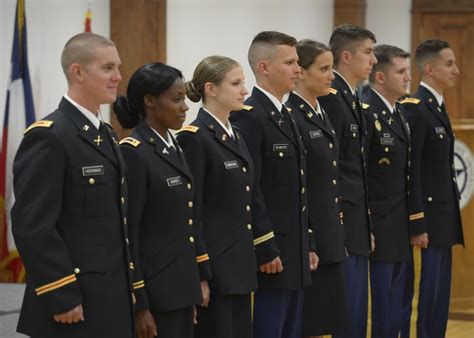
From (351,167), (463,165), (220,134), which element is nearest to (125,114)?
(220,134)

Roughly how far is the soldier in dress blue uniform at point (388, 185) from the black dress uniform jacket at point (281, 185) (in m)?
0.81

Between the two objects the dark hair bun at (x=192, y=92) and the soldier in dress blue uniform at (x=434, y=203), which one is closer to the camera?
the dark hair bun at (x=192, y=92)

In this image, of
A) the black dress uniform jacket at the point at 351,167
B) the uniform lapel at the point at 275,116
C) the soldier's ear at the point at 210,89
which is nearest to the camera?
the soldier's ear at the point at 210,89

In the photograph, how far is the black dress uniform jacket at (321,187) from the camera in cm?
401

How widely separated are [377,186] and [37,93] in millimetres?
2764

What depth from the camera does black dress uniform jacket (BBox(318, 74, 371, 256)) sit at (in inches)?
170

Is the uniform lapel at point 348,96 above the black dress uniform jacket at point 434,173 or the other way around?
above

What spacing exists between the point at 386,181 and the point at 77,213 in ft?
6.70

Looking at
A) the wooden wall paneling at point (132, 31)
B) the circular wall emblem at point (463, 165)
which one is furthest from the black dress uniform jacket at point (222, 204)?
the wooden wall paneling at point (132, 31)

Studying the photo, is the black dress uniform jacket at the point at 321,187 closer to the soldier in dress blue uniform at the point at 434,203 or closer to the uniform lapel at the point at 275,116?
the uniform lapel at the point at 275,116

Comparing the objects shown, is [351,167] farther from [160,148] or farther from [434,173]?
[160,148]

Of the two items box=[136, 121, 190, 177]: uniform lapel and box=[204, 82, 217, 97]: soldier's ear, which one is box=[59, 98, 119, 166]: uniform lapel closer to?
box=[136, 121, 190, 177]: uniform lapel

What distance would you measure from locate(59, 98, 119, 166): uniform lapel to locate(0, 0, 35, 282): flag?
3.47 meters

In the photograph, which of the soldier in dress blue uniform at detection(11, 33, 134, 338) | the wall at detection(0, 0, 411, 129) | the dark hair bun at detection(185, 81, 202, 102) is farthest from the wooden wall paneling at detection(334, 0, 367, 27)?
the soldier in dress blue uniform at detection(11, 33, 134, 338)
